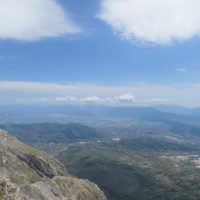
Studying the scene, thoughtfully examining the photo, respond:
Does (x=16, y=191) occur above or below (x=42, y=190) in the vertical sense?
above

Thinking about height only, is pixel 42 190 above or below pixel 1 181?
below

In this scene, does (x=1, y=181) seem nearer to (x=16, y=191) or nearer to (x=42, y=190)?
(x=16, y=191)

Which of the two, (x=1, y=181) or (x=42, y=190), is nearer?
(x=1, y=181)

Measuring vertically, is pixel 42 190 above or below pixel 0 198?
below

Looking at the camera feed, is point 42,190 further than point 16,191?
Yes

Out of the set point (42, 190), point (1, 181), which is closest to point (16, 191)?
point (1, 181)

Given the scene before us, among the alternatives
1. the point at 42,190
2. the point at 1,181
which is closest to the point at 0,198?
the point at 1,181

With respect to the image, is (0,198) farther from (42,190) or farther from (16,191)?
(42,190)
